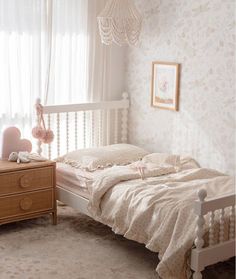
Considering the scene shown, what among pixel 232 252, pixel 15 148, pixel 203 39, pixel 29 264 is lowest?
pixel 29 264

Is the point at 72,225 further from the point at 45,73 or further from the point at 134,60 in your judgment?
the point at 134,60

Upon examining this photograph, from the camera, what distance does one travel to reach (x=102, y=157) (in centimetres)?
416

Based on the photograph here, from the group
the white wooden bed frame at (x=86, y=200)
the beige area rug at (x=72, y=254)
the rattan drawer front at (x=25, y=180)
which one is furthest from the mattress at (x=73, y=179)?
the beige area rug at (x=72, y=254)

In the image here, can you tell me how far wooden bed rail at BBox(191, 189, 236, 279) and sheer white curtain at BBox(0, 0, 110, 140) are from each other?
200cm

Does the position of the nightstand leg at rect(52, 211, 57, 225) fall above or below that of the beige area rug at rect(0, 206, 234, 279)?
above

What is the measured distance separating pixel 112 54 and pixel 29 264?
7.28 feet

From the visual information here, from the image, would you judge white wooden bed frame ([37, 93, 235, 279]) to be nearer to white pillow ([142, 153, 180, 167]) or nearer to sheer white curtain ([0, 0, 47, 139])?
sheer white curtain ([0, 0, 47, 139])

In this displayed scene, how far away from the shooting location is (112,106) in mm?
4797

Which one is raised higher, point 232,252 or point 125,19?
point 125,19

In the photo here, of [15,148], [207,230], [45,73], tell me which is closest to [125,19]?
[45,73]

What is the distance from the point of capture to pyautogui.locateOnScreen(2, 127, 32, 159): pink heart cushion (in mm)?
4008

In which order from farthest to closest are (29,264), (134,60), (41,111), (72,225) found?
(134,60) → (41,111) → (72,225) → (29,264)

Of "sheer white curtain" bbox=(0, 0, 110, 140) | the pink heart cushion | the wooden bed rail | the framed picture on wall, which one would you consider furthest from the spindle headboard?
the wooden bed rail

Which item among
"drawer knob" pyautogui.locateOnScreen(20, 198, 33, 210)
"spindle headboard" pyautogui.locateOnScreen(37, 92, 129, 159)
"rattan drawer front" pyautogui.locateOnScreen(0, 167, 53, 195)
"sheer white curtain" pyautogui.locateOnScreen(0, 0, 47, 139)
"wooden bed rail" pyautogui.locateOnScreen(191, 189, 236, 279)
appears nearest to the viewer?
"wooden bed rail" pyautogui.locateOnScreen(191, 189, 236, 279)
